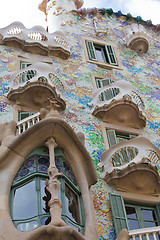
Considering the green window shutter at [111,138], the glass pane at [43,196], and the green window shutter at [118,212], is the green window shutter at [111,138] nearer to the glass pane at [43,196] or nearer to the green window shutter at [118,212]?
the green window shutter at [118,212]

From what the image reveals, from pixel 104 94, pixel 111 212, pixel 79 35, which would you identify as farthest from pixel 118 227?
pixel 79 35

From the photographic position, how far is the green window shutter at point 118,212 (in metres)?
9.89

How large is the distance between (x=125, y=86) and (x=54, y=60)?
3.10 m

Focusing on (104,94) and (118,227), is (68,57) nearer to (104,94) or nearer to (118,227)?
(104,94)

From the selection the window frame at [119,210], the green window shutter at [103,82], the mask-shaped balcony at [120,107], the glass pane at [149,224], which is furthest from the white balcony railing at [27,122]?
the green window shutter at [103,82]

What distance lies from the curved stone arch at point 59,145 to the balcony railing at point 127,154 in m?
1.35

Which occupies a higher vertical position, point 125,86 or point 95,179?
point 125,86

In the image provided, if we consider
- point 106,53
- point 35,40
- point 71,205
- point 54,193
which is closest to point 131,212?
point 71,205

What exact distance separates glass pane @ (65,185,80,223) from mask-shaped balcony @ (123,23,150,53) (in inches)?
394

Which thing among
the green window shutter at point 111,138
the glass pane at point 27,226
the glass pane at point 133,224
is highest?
the green window shutter at point 111,138

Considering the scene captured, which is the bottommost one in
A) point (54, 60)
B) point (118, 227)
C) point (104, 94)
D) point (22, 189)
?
point (118, 227)

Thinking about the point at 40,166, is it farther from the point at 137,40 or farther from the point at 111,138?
the point at 137,40

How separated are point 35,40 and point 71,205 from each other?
301 inches

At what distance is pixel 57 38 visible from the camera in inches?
625
